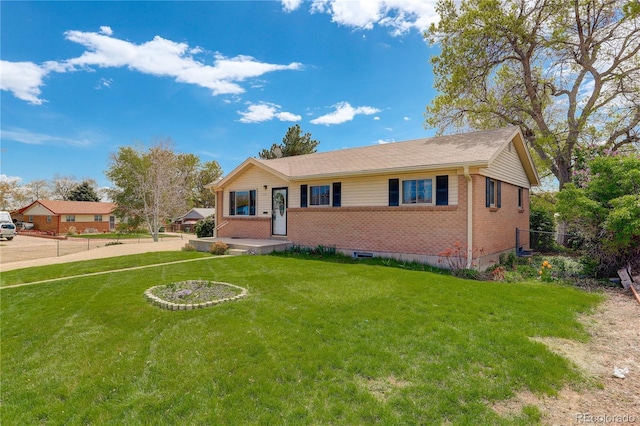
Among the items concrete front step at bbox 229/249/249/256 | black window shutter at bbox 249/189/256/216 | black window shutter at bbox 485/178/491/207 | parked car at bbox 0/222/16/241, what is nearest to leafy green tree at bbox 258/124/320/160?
black window shutter at bbox 249/189/256/216

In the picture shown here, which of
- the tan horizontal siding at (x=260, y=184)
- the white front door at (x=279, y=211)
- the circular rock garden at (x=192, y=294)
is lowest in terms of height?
the circular rock garden at (x=192, y=294)

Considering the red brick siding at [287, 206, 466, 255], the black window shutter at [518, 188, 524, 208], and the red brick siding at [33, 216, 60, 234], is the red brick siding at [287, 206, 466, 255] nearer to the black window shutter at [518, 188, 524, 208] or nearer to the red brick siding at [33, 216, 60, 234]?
the black window shutter at [518, 188, 524, 208]

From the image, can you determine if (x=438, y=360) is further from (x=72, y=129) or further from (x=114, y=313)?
(x=72, y=129)

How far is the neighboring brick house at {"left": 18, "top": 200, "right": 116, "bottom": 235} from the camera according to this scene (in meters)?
38.7

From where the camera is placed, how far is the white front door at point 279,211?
1417 cm

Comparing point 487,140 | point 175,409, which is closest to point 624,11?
point 487,140

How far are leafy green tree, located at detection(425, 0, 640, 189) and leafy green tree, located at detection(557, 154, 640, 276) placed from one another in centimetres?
874

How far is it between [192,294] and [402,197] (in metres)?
7.27

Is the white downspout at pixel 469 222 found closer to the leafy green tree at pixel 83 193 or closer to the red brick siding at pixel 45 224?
the red brick siding at pixel 45 224

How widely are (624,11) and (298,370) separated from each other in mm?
19774

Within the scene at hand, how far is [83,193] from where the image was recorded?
5019cm

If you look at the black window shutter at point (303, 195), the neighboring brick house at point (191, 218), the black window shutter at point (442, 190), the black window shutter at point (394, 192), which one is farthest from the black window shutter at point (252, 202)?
the neighboring brick house at point (191, 218)
